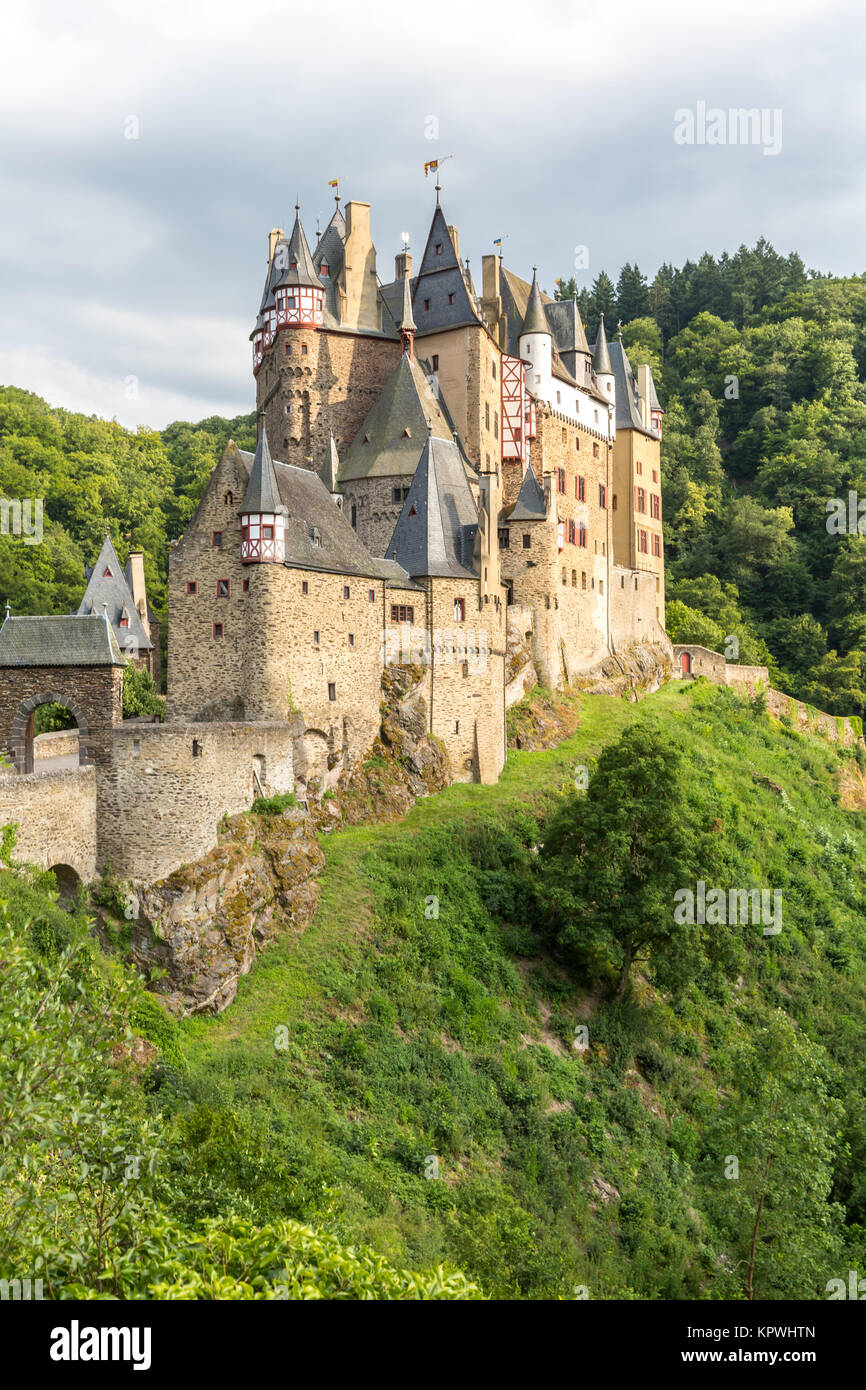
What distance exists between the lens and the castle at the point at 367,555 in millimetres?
29922

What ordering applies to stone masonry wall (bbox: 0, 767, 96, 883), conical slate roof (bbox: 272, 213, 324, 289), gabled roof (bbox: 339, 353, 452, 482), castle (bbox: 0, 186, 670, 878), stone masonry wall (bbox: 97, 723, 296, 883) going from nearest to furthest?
stone masonry wall (bbox: 0, 767, 96, 883) → stone masonry wall (bbox: 97, 723, 296, 883) → castle (bbox: 0, 186, 670, 878) → gabled roof (bbox: 339, 353, 452, 482) → conical slate roof (bbox: 272, 213, 324, 289)

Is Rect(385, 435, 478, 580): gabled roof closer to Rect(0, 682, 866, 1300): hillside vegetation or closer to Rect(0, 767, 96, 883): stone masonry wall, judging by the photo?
Rect(0, 682, 866, 1300): hillside vegetation

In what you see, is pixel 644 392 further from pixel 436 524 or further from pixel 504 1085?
pixel 504 1085

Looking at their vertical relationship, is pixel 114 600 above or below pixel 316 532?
above

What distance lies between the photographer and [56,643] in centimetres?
2919

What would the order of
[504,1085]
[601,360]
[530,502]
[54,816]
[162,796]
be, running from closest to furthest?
[54,816]
[162,796]
[504,1085]
[530,502]
[601,360]

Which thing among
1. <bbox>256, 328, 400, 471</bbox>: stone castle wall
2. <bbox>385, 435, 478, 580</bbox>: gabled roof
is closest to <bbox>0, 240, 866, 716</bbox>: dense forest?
<bbox>256, 328, 400, 471</bbox>: stone castle wall

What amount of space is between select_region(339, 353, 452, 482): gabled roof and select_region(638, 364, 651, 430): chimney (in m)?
22.9

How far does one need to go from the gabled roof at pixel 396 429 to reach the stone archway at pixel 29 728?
20.7 m

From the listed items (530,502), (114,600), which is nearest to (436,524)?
(530,502)

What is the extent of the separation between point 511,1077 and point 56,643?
656 inches

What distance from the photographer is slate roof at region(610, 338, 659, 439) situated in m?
66.6

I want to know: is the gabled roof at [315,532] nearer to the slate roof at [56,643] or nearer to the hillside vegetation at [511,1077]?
the slate roof at [56,643]
